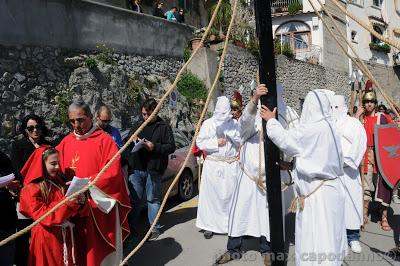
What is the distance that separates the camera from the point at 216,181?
19.7ft

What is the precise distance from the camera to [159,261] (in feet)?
16.8

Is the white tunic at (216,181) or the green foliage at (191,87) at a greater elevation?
the green foliage at (191,87)

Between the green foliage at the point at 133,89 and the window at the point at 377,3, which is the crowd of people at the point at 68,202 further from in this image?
the window at the point at 377,3

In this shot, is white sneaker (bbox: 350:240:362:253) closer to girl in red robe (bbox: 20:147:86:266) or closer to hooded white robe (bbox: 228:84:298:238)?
hooded white robe (bbox: 228:84:298:238)

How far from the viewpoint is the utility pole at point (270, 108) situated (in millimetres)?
3264

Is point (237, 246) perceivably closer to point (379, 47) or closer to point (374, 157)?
point (374, 157)

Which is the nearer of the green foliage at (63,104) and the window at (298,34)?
the green foliage at (63,104)

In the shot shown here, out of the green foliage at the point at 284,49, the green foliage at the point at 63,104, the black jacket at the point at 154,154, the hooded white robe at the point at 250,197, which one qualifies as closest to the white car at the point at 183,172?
the black jacket at the point at 154,154

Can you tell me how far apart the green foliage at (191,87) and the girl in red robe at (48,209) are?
34.4 ft

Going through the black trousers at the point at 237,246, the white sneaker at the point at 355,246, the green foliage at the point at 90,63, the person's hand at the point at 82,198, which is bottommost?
the white sneaker at the point at 355,246

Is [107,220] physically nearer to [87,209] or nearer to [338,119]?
[87,209]

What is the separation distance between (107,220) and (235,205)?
1.82m

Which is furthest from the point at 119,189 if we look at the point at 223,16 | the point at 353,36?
the point at 353,36

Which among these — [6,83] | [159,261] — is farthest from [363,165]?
[6,83]
